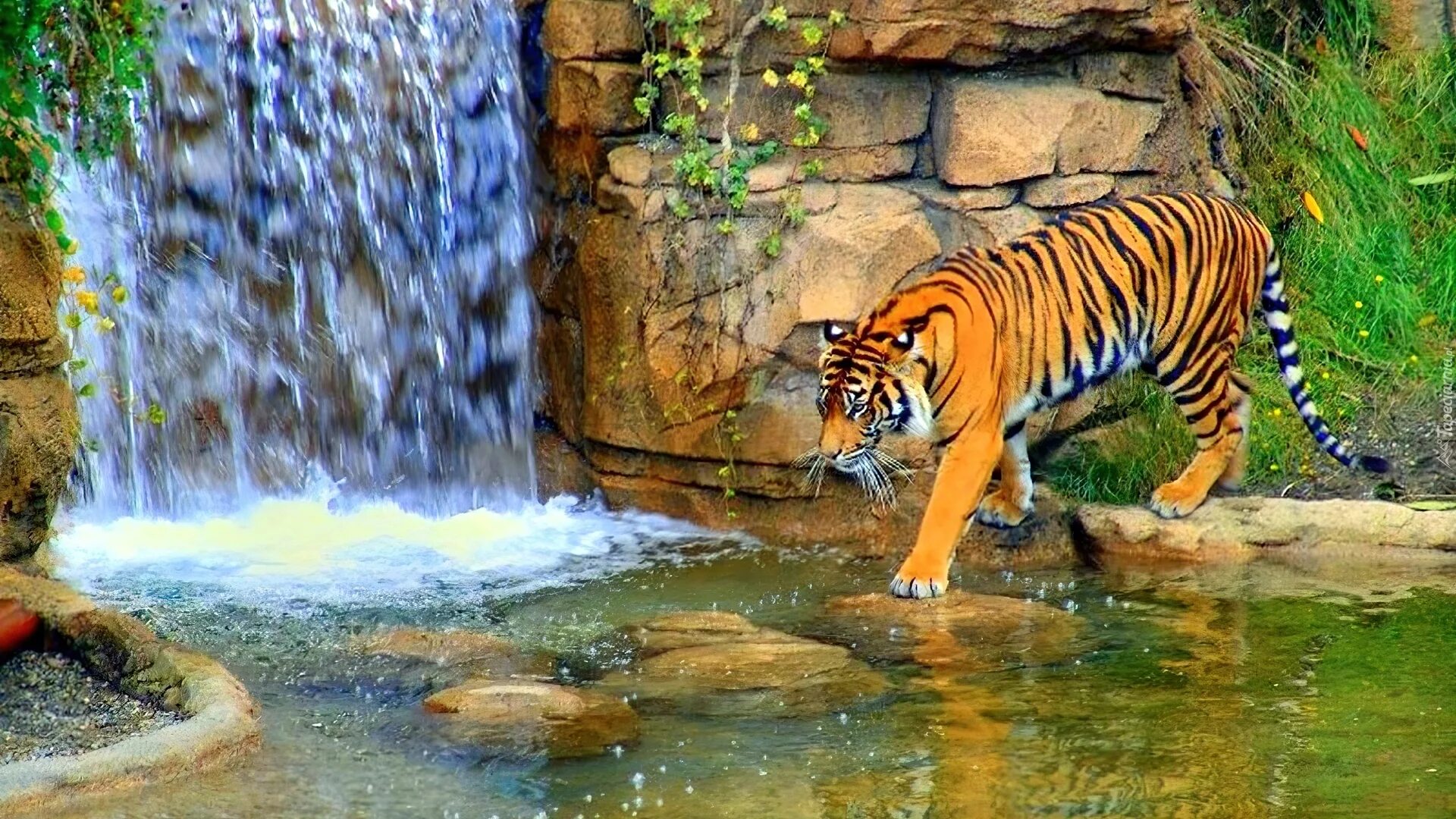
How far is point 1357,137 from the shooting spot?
28.5 feet

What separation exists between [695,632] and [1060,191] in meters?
2.61

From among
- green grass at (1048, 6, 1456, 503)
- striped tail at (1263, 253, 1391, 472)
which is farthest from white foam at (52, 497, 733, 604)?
striped tail at (1263, 253, 1391, 472)

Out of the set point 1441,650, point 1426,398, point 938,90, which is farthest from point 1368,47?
point 1441,650

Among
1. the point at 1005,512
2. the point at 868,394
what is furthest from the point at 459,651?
the point at 1005,512

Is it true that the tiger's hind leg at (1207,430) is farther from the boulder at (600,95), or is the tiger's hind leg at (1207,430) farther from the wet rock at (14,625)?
the wet rock at (14,625)

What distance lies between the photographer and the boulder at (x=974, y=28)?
7055 millimetres

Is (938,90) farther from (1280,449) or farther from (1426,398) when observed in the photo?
(1426,398)

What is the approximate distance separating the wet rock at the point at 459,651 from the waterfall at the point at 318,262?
2.22 metres

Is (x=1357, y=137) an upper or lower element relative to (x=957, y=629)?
upper

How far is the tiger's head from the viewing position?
6.20 m

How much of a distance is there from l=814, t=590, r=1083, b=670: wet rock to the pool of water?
4 centimetres

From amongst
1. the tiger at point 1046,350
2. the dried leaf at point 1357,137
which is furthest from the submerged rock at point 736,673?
the dried leaf at point 1357,137

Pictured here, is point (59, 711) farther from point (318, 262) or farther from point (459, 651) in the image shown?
point (318, 262)

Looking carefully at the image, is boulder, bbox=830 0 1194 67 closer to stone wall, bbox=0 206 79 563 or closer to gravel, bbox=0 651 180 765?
stone wall, bbox=0 206 79 563
